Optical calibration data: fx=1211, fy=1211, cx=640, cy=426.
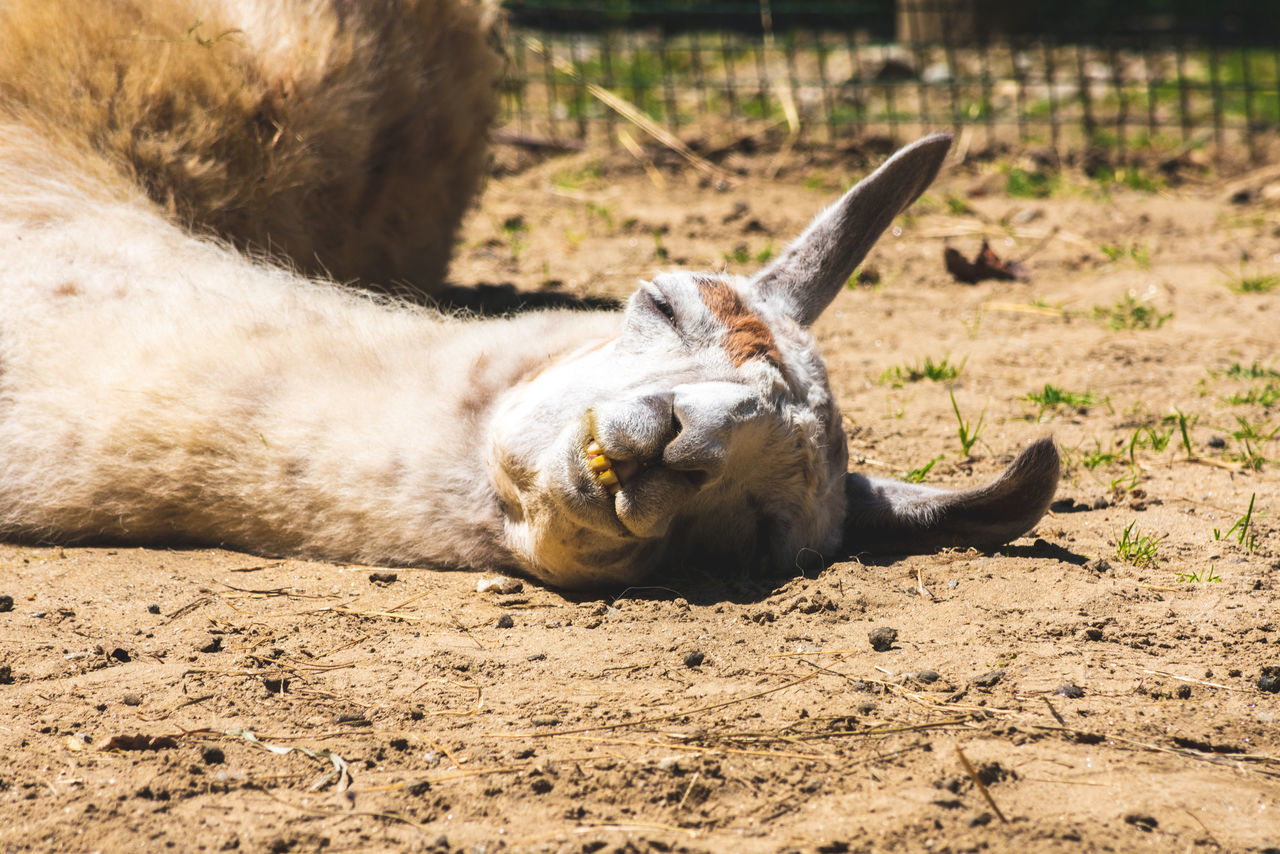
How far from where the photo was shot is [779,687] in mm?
2277

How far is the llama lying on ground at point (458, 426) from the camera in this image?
2.66m

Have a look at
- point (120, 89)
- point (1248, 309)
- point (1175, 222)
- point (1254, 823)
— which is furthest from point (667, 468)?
point (1175, 222)

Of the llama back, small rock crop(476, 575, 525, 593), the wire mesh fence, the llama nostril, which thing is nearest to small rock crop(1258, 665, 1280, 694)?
the llama nostril

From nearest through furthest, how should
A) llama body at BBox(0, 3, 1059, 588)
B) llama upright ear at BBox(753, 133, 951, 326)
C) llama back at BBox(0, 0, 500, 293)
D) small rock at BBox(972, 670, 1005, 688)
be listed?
small rock at BBox(972, 670, 1005, 688) → llama body at BBox(0, 3, 1059, 588) → llama upright ear at BBox(753, 133, 951, 326) → llama back at BBox(0, 0, 500, 293)

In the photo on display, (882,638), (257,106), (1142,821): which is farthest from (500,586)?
(257,106)

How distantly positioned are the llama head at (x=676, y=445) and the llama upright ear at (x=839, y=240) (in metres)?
0.08

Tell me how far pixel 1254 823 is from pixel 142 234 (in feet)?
9.96

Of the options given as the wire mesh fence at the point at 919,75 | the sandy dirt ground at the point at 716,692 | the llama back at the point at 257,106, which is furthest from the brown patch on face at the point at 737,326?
the wire mesh fence at the point at 919,75

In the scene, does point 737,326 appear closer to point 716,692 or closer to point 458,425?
point 458,425

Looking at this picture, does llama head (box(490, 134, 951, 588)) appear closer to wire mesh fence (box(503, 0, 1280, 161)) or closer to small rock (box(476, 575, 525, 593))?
small rock (box(476, 575, 525, 593))

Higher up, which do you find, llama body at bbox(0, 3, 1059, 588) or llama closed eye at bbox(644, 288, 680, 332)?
llama closed eye at bbox(644, 288, 680, 332)

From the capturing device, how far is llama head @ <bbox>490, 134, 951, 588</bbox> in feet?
8.13

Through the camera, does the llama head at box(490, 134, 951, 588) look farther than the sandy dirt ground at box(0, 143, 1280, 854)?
Yes

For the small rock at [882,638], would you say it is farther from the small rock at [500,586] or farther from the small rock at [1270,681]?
the small rock at [500,586]
